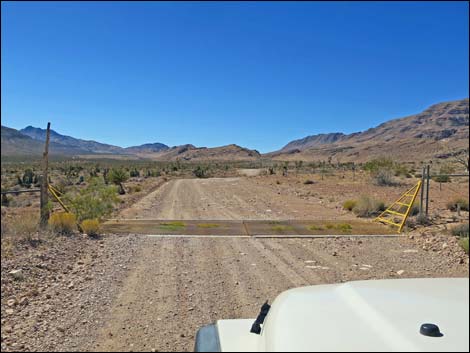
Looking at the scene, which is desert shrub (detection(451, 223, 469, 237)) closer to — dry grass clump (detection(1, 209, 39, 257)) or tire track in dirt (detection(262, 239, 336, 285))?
tire track in dirt (detection(262, 239, 336, 285))

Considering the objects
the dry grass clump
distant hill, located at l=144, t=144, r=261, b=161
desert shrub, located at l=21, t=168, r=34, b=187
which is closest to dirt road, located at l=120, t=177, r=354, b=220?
the dry grass clump

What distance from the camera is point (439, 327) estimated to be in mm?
1637

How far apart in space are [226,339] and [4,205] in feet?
64.4

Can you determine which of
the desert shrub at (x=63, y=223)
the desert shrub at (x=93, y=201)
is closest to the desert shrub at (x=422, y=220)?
the desert shrub at (x=93, y=201)

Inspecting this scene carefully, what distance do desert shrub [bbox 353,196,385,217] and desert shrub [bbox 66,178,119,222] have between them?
7.99m

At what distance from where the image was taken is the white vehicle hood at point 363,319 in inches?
60.1

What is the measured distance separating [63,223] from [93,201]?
1.57 meters

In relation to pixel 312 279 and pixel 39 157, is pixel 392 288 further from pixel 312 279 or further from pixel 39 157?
pixel 39 157

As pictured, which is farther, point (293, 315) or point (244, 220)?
point (244, 220)

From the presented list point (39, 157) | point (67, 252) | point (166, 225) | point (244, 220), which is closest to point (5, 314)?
point (67, 252)

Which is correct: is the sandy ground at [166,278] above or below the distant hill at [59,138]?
below

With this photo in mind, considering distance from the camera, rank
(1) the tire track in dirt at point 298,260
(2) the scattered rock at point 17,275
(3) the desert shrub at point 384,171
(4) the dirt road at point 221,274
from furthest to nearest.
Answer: (3) the desert shrub at point 384,171
(1) the tire track in dirt at point 298,260
(2) the scattered rock at point 17,275
(4) the dirt road at point 221,274

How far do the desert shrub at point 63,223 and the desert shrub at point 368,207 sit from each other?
29.7ft

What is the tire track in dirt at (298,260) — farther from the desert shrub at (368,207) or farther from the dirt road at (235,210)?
the desert shrub at (368,207)
